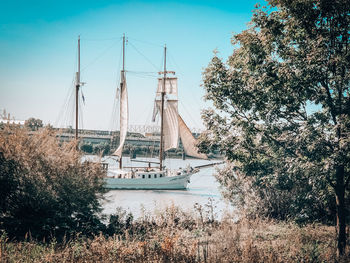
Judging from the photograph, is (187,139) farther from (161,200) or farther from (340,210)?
(340,210)

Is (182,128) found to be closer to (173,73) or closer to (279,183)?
(173,73)

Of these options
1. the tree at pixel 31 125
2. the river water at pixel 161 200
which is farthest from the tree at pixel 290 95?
the tree at pixel 31 125

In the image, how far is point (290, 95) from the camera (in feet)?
25.4

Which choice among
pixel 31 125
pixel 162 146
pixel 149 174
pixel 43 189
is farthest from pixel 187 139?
pixel 43 189

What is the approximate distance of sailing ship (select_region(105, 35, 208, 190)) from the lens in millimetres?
40000

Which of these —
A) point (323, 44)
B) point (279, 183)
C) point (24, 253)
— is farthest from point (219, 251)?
point (323, 44)

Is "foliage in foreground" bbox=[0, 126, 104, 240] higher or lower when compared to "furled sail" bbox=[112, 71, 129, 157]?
lower

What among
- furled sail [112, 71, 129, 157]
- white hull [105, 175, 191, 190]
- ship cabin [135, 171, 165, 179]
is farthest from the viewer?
furled sail [112, 71, 129, 157]

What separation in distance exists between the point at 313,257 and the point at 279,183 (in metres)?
2.56

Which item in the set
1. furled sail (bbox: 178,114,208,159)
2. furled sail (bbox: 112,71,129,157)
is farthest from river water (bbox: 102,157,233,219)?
furled sail (bbox: 112,71,129,157)

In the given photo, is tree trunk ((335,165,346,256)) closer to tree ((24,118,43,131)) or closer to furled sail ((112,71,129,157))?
tree ((24,118,43,131))

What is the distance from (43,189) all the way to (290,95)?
8566 millimetres

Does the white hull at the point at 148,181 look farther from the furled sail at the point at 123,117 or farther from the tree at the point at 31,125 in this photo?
the tree at the point at 31,125

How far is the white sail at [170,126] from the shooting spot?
1812 inches
